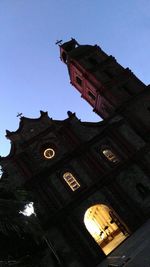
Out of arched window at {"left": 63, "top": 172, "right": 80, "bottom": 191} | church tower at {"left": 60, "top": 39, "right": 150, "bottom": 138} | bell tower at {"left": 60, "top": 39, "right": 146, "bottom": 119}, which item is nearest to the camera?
arched window at {"left": 63, "top": 172, "right": 80, "bottom": 191}

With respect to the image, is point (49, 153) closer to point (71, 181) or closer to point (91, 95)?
point (71, 181)

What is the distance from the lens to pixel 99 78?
3434 centimetres

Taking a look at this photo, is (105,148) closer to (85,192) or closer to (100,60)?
(85,192)

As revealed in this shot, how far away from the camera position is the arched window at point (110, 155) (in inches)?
1084

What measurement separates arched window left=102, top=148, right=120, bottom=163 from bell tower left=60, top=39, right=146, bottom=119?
447 centimetres

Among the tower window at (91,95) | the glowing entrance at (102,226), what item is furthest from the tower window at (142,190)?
the tower window at (91,95)

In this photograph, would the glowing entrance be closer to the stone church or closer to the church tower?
the stone church

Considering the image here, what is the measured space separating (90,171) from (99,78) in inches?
500

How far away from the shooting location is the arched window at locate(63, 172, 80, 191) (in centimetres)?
2603

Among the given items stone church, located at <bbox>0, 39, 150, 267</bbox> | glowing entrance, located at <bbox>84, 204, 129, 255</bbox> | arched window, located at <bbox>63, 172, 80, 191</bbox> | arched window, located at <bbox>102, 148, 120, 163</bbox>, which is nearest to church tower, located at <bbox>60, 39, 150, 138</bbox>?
stone church, located at <bbox>0, 39, 150, 267</bbox>

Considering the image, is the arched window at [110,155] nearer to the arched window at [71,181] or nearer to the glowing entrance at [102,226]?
the arched window at [71,181]

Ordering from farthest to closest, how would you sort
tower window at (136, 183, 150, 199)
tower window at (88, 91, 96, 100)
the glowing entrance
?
1. tower window at (88, 91, 96, 100)
2. the glowing entrance
3. tower window at (136, 183, 150, 199)

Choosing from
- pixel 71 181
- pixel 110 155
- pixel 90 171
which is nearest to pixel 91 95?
pixel 110 155

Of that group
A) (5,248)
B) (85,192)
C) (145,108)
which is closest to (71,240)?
Answer: (85,192)
